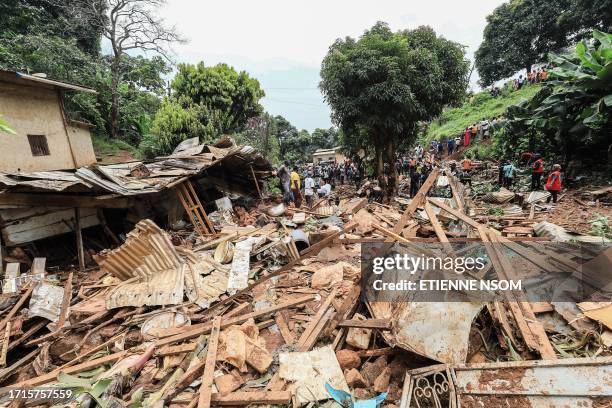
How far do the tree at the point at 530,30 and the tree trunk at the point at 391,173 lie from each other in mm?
21388

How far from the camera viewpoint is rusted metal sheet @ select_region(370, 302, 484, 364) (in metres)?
2.91

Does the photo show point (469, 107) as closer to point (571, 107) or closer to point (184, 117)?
point (571, 107)

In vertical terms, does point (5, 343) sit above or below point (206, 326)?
above

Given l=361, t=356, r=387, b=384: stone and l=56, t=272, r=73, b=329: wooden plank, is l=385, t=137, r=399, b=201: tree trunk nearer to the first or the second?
l=361, t=356, r=387, b=384: stone

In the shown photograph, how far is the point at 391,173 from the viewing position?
1339cm

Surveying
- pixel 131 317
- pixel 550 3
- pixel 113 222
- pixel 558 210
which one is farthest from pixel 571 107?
pixel 550 3

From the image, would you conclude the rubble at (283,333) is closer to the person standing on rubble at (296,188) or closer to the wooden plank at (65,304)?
the wooden plank at (65,304)

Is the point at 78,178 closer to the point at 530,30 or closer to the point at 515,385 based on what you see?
the point at 515,385

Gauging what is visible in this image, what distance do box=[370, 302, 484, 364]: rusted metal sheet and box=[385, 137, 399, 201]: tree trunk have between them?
10.3 meters

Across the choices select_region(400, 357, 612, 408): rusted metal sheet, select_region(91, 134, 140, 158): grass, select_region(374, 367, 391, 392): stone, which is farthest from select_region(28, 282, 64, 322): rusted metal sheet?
select_region(91, 134, 140, 158): grass

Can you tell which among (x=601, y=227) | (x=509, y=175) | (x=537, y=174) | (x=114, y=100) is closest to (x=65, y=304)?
(x=601, y=227)

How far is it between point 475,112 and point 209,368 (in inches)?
1162

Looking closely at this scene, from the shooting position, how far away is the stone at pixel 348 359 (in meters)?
3.30

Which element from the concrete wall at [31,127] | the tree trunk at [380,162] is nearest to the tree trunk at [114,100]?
the concrete wall at [31,127]
